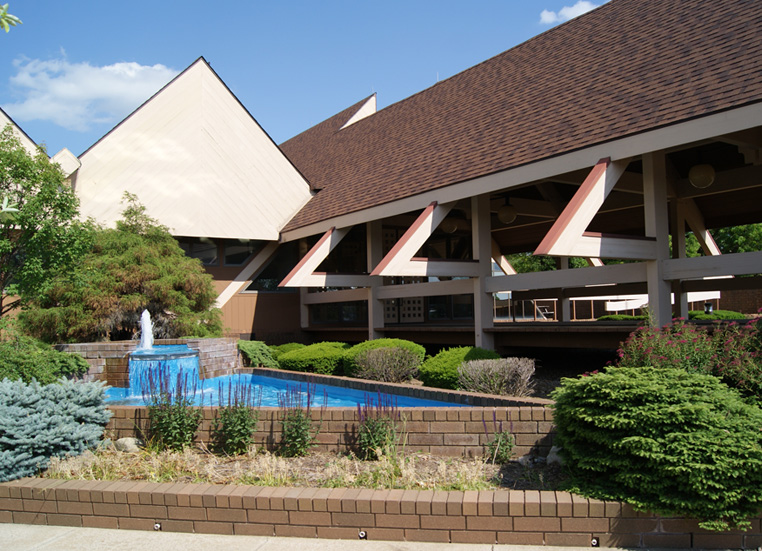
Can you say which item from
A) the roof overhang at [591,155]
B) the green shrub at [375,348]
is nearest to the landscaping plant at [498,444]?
the roof overhang at [591,155]

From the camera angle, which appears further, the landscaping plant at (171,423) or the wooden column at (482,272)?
the wooden column at (482,272)

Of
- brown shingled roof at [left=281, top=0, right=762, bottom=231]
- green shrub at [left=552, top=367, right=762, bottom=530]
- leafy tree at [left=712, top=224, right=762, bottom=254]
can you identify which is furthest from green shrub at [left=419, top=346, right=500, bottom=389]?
leafy tree at [left=712, top=224, right=762, bottom=254]

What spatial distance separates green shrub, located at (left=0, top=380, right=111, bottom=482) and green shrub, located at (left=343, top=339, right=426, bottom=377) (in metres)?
6.75

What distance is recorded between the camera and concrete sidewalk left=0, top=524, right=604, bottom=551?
4.70m

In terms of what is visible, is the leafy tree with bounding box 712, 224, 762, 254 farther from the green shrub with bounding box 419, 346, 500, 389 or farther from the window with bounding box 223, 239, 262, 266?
the green shrub with bounding box 419, 346, 500, 389

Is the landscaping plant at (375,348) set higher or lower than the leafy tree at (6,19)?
lower

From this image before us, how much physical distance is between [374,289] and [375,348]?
4.71m

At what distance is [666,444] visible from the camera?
186 inches

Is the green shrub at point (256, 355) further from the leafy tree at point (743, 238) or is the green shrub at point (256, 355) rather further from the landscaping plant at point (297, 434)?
the leafy tree at point (743, 238)

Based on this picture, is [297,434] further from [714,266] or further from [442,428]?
[714,266]

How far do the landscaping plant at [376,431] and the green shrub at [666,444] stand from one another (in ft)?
5.55

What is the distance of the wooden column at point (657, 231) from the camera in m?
10.7

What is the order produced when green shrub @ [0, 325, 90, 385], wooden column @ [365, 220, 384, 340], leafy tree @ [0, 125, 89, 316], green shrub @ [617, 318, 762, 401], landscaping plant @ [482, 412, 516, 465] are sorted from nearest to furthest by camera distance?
green shrub @ [617, 318, 762, 401]
landscaping plant @ [482, 412, 516, 465]
green shrub @ [0, 325, 90, 385]
leafy tree @ [0, 125, 89, 316]
wooden column @ [365, 220, 384, 340]

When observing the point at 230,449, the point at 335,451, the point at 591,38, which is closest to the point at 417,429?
the point at 335,451
